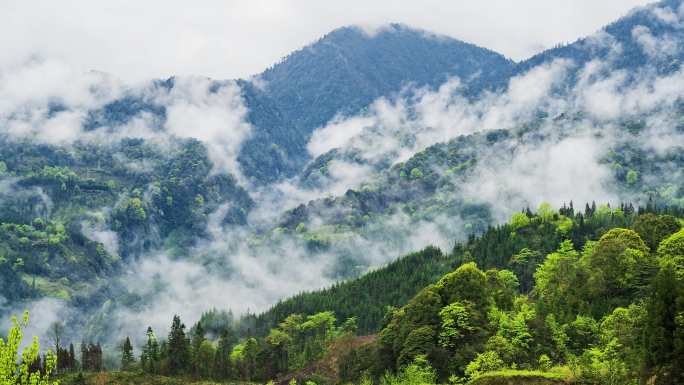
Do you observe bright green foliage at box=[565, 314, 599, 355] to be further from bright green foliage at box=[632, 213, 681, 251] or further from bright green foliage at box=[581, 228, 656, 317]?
bright green foliage at box=[632, 213, 681, 251]

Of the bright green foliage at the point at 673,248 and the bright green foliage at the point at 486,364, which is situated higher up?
the bright green foliage at the point at 673,248

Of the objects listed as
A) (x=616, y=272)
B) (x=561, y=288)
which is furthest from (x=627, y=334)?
(x=561, y=288)

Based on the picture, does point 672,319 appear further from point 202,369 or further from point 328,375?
point 202,369

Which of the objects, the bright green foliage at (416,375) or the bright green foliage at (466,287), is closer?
the bright green foliage at (416,375)

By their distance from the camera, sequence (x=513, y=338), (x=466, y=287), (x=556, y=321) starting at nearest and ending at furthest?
(x=513, y=338) < (x=556, y=321) < (x=466, y=287)

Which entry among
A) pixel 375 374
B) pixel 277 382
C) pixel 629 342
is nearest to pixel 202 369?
pixel 277 382

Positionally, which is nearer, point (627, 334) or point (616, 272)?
point (627, 334)

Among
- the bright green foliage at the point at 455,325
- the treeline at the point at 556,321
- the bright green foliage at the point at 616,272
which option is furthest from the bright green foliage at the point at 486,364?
the bright green foliage at the point at 616,272

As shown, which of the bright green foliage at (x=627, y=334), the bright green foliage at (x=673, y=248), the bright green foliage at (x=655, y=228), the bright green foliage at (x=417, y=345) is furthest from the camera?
the bright green foliage at (x=655, y=228)

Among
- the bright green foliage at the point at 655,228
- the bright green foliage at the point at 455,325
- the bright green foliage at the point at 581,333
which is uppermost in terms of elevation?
the bright green foliage at the point at 655,228

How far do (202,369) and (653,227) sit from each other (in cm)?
12088

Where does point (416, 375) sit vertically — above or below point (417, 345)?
below

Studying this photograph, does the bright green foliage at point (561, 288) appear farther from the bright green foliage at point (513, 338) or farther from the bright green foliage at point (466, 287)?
the bright green foliage at point (466, 287)

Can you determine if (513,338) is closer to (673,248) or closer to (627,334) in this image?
(627,334)
